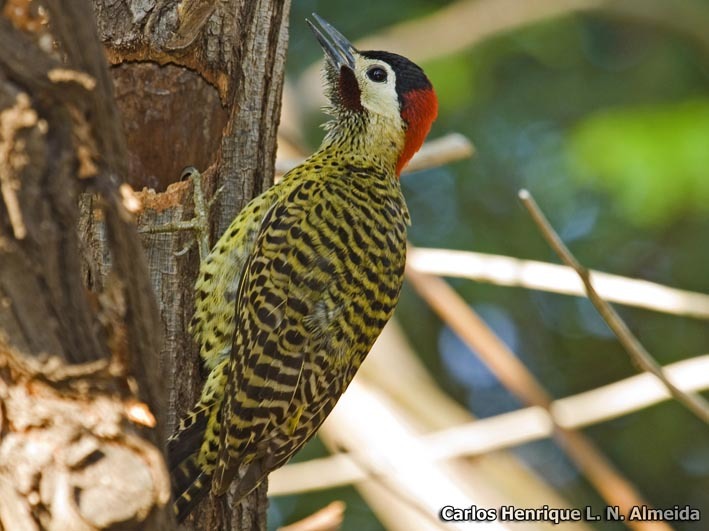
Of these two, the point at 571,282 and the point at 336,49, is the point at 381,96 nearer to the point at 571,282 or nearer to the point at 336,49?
the point at 336,49

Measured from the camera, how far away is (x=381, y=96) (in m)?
3.63

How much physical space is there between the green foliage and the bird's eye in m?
1.64

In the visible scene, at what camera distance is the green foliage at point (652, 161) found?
486 centimetres

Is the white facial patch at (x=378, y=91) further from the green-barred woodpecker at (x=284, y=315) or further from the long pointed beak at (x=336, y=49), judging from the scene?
the green-barred woodpecker at (x=284, y=315)

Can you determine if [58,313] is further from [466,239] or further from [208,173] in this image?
[466,239]

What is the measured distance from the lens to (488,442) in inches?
133

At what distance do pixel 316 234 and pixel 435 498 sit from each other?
966mm

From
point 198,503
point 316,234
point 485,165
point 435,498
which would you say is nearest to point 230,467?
point 198,503

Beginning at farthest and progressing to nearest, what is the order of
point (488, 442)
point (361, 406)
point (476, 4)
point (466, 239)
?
point (466, 239)
point (476, 4)
point (361, 406)
point (488, 442)

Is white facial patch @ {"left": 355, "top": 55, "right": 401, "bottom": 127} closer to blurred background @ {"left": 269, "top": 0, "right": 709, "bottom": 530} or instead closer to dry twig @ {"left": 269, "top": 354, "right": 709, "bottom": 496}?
dry twig @ {"left": 269, "top": 354, "right": 709, "bottom": 496}

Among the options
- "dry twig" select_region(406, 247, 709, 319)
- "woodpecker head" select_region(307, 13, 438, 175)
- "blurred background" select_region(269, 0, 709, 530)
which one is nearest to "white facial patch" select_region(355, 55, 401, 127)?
"woodpecker head" select_region(307, 13, 438, 175)

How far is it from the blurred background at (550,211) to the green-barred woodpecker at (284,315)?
2479mm

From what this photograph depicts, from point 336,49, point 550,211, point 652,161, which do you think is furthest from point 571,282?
point 550,211

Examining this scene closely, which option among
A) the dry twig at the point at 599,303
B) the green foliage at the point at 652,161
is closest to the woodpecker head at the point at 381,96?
the dry twig at the point at 599,303
